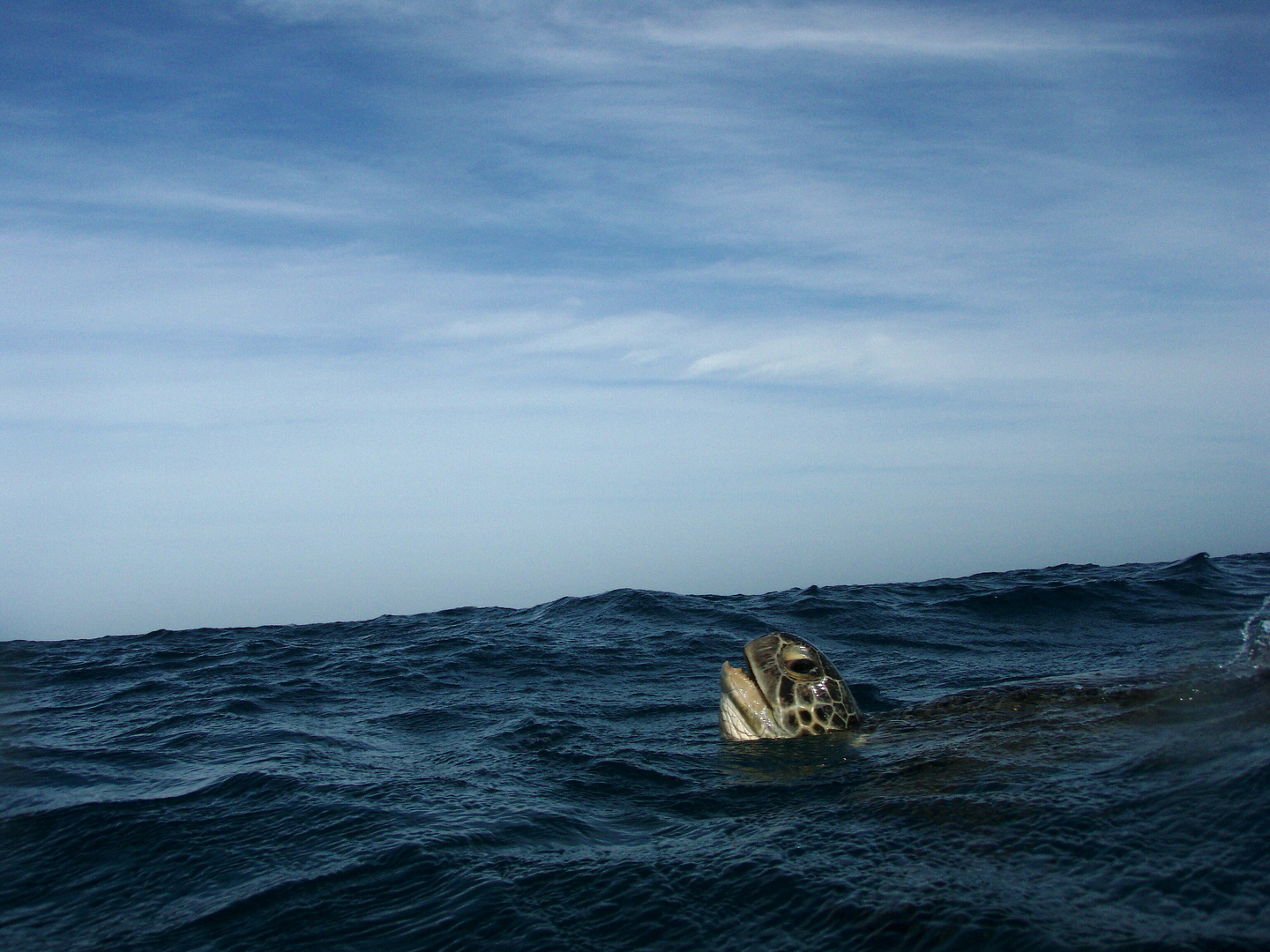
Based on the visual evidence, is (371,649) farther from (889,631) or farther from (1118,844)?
(1118,844)

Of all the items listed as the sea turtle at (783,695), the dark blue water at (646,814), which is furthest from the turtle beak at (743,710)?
the dark blue water at (646,814)

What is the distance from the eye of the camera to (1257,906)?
3.62 metres

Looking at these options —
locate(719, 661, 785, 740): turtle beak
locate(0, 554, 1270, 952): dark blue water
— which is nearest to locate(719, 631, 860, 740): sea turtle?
locate(719, 661, 785, 740): turtle beak

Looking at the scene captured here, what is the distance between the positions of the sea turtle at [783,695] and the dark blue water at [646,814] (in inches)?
11.9

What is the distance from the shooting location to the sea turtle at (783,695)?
7859mm

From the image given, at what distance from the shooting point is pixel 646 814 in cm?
605

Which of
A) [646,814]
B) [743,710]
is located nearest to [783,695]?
[743,710]

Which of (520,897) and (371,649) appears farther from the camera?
(371,649)

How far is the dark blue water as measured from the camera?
4125 mm

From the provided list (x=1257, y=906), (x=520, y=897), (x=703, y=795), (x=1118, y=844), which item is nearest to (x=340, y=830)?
(x=520, y=897)

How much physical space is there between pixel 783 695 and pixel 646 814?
2290 millimetres

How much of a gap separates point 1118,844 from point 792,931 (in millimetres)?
1824

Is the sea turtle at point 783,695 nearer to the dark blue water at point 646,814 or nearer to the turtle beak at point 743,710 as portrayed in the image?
the turtle beak at point 743,710

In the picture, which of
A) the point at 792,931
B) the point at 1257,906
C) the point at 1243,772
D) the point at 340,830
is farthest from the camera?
the point at 340,830
